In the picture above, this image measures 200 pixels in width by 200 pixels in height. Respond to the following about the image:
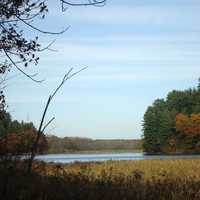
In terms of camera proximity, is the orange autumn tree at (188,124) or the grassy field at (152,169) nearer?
the grassy field at (152,169)

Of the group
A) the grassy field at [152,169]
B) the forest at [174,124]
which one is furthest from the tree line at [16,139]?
the forest at [174,124]

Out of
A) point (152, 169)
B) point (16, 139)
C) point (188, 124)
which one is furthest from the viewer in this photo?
point (188, 124)

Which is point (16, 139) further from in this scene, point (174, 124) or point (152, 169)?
point (174, 124)

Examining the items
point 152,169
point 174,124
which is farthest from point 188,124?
point 152,169

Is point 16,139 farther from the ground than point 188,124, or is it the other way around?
point 188,124

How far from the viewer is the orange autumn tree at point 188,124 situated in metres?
124

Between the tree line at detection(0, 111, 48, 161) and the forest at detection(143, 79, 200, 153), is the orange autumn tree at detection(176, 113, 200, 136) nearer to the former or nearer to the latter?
the forest at detection(143, 79, 200, 153)

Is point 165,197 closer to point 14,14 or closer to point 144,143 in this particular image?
point 14,14

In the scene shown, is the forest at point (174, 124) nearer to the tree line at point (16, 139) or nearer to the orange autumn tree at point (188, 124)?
the orange autumn tree at point (188, 124)

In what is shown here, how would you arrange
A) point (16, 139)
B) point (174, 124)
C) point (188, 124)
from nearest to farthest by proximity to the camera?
point (16, 139), point (188, 124), point (174, 124)

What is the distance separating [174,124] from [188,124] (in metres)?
6.16

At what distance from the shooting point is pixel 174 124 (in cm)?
13088

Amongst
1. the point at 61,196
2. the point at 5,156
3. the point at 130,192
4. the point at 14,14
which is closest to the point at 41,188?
the point at 61,196

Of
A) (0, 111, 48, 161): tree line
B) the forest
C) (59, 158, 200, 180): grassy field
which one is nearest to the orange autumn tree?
the forest
